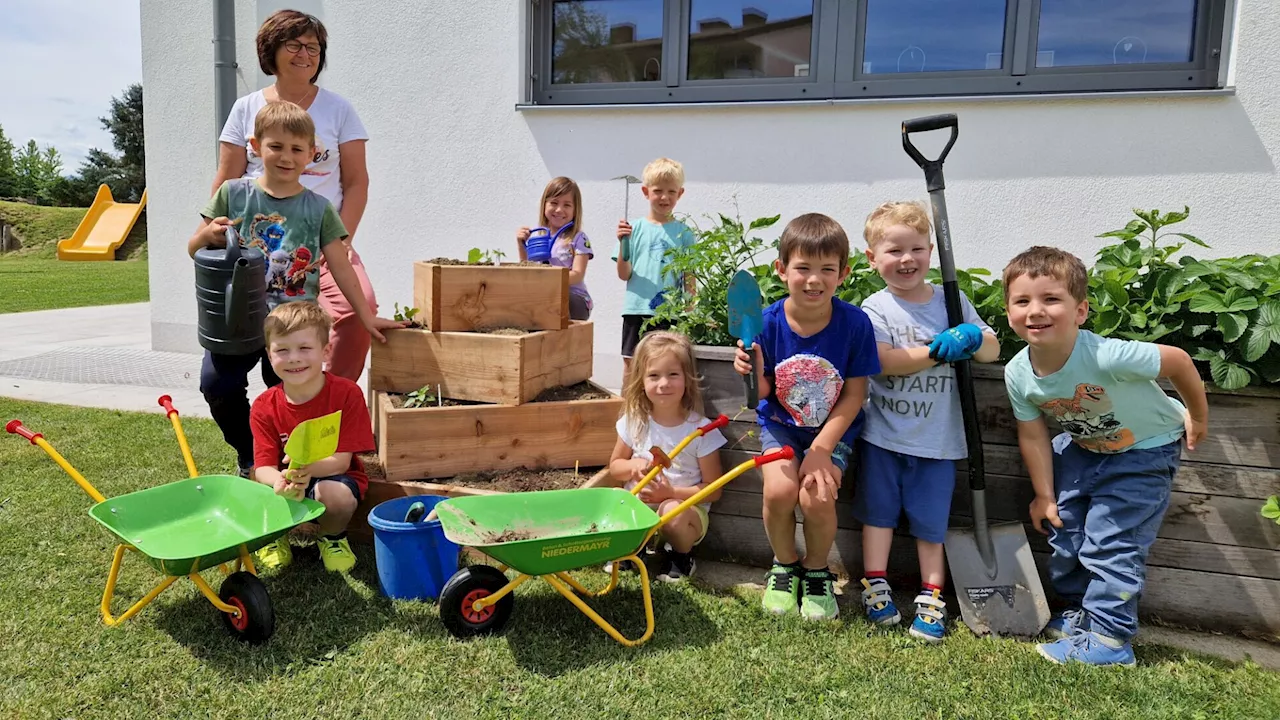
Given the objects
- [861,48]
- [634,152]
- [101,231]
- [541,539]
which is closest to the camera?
[541,539]

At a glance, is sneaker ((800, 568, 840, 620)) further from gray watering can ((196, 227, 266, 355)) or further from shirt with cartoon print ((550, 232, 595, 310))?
shirt with cartoon print ((550, 232, 595, 310))

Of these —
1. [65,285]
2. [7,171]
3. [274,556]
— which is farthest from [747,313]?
[7,171]

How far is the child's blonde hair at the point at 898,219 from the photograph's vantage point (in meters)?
2.63

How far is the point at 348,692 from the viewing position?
2.09m

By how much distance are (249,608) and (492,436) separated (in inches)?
45.8

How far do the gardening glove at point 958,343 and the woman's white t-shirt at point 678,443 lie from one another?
2.75 feet

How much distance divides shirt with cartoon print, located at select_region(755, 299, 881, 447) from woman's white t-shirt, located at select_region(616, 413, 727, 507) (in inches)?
11.3

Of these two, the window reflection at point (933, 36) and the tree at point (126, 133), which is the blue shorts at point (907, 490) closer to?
the window reflection at point (933, 36)

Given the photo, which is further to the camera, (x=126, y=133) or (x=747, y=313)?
(x=126, y=133)

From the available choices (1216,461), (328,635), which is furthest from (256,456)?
(1216,461)

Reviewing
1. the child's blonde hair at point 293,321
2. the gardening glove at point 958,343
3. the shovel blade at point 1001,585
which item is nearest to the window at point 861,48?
the gardening glove at point 958,343

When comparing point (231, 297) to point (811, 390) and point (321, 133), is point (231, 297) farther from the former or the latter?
point (811, 390)

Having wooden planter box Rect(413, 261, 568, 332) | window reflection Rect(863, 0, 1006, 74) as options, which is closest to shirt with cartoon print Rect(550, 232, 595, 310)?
wooden planter box Rect(413, 261, 568, 332)

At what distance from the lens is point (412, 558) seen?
2.57 meters
